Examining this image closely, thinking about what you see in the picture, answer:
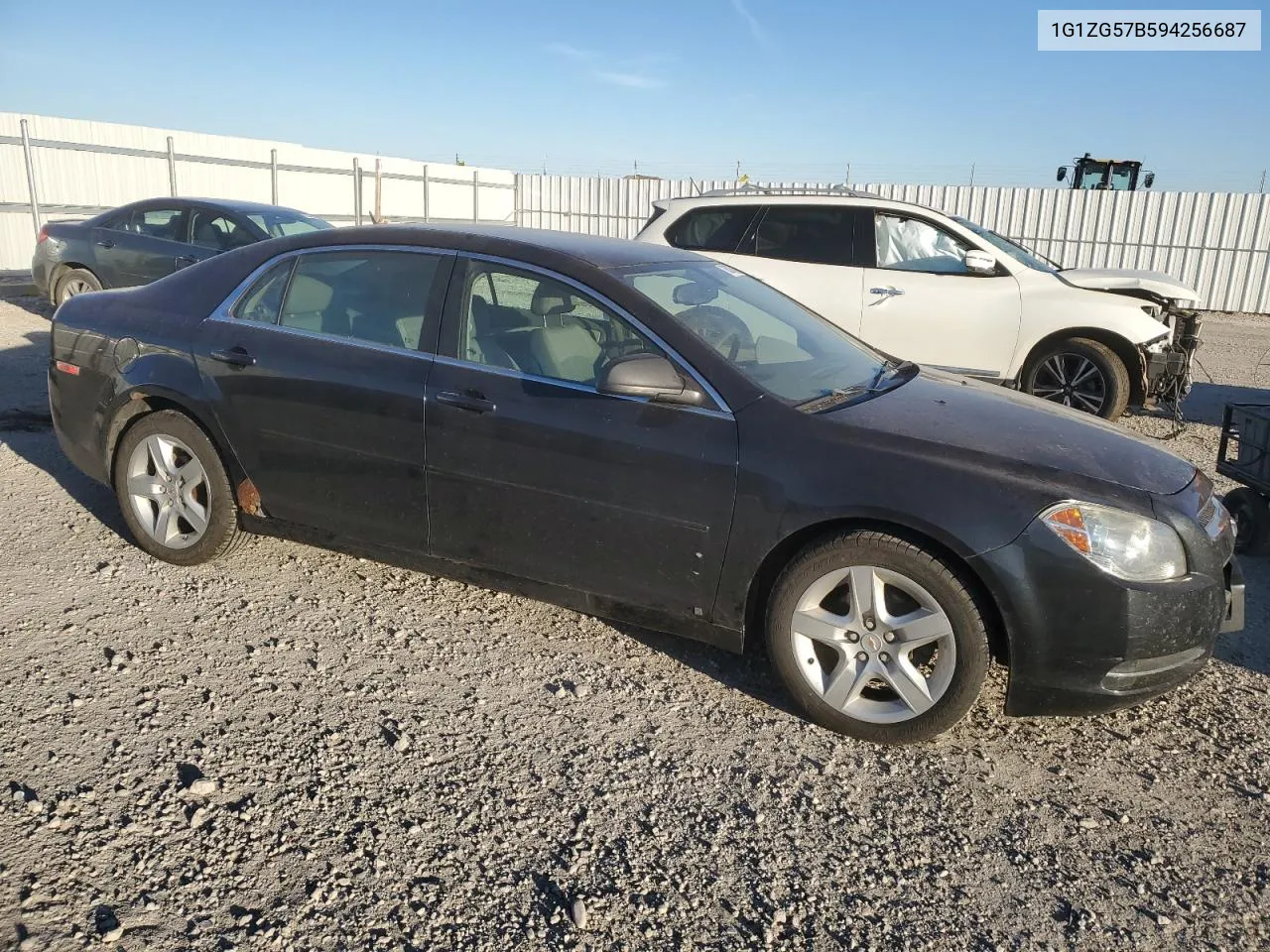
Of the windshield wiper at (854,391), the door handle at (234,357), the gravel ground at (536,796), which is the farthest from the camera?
the door handle at (234,357)

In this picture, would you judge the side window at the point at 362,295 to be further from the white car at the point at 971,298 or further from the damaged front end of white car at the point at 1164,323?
the damaged front end of white car at the point at 1164,323

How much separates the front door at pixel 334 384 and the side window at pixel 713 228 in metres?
→ 5.17

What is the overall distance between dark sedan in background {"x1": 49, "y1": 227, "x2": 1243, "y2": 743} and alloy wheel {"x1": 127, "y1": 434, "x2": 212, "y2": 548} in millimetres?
12

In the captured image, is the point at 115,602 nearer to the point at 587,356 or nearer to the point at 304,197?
the point at 587,356

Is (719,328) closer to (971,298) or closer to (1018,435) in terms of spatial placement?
(1018,435)

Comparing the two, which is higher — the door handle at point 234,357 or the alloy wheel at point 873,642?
the door handle at point 234,357

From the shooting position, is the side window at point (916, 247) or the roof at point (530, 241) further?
the side window at point (916, 247)

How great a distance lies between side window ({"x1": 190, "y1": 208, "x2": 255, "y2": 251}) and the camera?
35.1ft

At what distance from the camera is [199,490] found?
438 centimetres

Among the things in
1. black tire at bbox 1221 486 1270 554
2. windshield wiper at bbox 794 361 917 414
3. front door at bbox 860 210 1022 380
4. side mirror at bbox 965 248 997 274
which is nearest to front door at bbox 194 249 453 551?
windshield wiper at bbox 794 361 917 414

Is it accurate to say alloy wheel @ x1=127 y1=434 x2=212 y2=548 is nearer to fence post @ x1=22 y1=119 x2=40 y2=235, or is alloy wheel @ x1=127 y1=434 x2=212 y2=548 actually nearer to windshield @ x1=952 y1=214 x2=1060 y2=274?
windshield @ x1=952 y1=214 x2=1060 y2=274

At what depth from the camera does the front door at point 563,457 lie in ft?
11.0

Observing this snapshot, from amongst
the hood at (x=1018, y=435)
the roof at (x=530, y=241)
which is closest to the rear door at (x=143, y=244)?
the roof at (x=530, y=241)

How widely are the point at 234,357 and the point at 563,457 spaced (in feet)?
5.49
